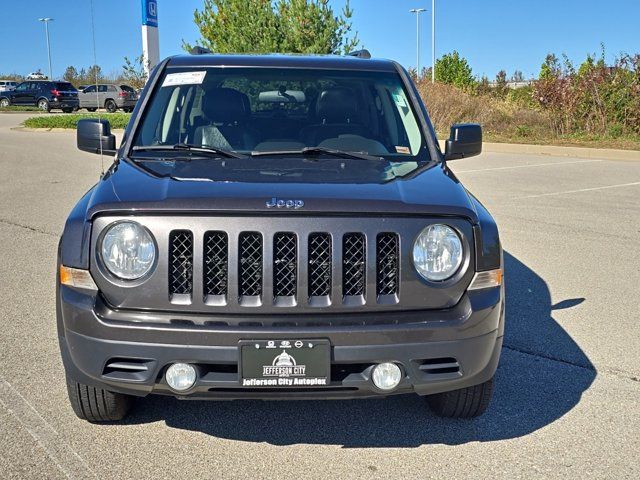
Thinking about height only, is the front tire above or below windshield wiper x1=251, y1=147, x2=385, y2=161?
above

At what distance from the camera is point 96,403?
3510 mm

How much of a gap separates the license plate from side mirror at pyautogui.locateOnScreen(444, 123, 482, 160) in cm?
200

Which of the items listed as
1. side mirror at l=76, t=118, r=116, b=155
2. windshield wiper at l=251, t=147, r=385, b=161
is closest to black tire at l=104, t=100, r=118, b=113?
side mirror at l=76, t=118, r=116, b=155

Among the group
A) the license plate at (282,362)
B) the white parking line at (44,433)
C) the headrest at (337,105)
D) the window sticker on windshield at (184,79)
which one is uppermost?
the window sticker on windshield at (184,79)

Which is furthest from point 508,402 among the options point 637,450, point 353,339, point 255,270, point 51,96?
point 51,96

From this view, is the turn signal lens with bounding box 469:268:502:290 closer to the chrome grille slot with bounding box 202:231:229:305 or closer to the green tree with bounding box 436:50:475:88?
the chrome grille slot with bounding box 202:231:229:305

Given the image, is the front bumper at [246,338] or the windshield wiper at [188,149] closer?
the front bumper at [246,338]

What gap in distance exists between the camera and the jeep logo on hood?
308 cm

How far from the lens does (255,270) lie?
10.1 feet

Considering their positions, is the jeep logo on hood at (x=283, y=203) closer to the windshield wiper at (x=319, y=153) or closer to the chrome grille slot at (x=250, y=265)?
the chrome grille slot at (x=250, y=265)

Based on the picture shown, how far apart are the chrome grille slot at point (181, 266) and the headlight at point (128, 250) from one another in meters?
0.09

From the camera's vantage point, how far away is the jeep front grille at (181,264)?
10.0ft

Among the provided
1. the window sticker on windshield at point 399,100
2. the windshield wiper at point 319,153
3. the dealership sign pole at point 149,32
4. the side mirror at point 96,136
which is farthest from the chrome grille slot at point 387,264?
the dealership sign pole at point 149,32

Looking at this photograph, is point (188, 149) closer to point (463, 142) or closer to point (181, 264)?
point (181, 264)
